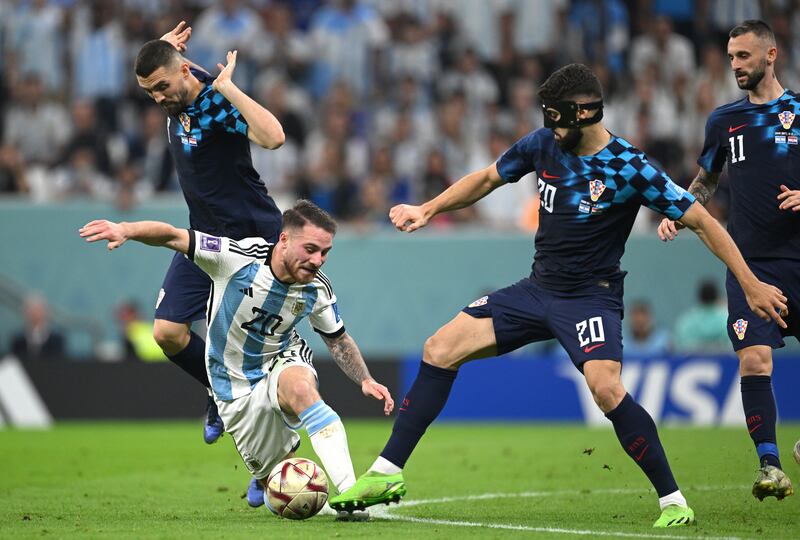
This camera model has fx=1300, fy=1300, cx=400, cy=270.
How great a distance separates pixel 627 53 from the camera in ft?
65.1

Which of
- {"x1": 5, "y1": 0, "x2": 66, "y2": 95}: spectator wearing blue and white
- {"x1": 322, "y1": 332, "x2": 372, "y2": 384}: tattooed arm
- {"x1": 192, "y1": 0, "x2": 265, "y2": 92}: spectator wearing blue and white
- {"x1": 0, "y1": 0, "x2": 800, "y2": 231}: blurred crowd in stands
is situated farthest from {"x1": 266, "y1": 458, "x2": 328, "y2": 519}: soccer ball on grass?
{"x1": 5, "y1": 0, "x2": 66, "y2": 95}: spectator wearing blue and white

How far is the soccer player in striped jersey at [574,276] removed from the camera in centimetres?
734

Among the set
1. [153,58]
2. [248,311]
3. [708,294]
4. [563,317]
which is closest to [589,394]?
[708,294]

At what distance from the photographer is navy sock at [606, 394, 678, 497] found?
731 cm

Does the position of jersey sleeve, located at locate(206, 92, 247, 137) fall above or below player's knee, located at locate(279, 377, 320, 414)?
above

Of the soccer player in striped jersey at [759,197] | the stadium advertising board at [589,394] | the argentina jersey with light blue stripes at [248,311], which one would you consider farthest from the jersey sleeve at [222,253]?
the stadium advertising board at [589,394]

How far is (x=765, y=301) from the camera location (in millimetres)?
7398

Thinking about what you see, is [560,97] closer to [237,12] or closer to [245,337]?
[245,337]

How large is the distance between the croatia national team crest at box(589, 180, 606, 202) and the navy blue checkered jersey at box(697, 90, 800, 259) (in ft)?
4.57

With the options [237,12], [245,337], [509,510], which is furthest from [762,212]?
[237,12]

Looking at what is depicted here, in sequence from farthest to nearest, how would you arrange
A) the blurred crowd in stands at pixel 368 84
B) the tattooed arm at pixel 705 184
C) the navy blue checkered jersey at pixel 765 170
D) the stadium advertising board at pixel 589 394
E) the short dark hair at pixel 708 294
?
the blurred crowd in stands at pixel 368 84
the short dark hair at pixel 708 294
the stadium advertising board at pixel 589 394
the tattooed arm at pixel 705 184
the navy blue checkered jersey at pixel 765 170

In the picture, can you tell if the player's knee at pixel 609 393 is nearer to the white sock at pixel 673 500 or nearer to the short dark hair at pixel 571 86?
the white sock at pixel 673 500

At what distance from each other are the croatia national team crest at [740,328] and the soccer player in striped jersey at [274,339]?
7.49 feet

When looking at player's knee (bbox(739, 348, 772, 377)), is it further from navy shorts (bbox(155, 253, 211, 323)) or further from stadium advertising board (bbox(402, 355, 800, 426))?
stadium advertising board (bbox(402, 355, 800, 426))
